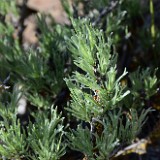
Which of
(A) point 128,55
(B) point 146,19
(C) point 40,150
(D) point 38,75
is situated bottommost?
(C) point 40,150

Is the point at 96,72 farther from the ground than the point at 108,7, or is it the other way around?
the point at 108,7

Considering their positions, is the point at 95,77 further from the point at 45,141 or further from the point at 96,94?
the point at 45,141

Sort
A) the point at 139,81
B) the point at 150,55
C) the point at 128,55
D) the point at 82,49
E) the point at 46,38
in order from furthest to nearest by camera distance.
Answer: the point at 128,55
the point at 150,55
the point at 46,38
the point at 139,81
the point at 82,49

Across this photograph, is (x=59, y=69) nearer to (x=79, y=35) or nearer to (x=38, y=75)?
(x=38, y=75)

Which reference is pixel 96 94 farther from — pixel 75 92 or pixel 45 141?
pixel 45 141

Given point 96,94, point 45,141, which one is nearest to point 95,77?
point 96,94

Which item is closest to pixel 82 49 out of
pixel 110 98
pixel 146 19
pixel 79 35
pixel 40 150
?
pixel 79 35

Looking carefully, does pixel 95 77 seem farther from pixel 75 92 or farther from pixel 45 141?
pixel 45 141

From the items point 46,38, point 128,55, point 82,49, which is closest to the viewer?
point 82,49
